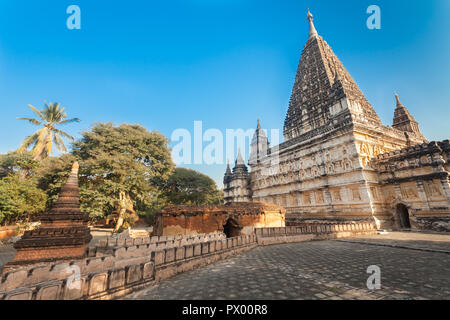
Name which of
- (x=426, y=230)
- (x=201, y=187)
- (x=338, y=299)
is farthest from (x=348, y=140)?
(x=201, y=187)

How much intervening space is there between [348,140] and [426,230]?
11.1 m

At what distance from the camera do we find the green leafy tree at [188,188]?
36.6 meters

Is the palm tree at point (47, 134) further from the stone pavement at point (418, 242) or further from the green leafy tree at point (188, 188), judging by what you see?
the stone pavement at point (418, 242)

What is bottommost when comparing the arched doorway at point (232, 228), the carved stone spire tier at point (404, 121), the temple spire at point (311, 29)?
the arched doorway at point (232, 228)

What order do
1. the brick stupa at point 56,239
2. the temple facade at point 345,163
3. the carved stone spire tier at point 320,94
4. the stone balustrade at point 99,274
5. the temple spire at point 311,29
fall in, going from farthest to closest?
the temple spire at point 311,29 → the carved stone spire tier at point 320,94 → the temple facade at point 345,163 → the brick stupa at point 56,239 → the stone balustrade at point 99,274

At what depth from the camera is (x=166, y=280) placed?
572 centimetres

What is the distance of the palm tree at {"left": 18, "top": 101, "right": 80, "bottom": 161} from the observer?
99.6 ft

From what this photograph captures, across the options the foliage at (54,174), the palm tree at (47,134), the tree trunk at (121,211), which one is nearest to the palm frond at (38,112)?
the palm tree at (47,134)

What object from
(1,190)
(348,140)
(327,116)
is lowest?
(1,190)

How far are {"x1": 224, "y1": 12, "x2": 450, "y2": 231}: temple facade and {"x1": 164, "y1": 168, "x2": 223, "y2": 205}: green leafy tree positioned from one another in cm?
978

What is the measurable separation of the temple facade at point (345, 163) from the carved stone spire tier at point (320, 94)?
0.56 ft

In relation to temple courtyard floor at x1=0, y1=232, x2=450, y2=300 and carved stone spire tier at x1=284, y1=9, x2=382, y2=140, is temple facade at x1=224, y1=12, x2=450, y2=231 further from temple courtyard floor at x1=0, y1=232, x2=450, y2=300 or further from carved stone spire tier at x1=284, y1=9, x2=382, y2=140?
temple courtyard floor at x1=0, y1=232, x2=450, y2=300

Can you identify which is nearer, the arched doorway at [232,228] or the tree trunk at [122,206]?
the arched doorway at [232,228]
